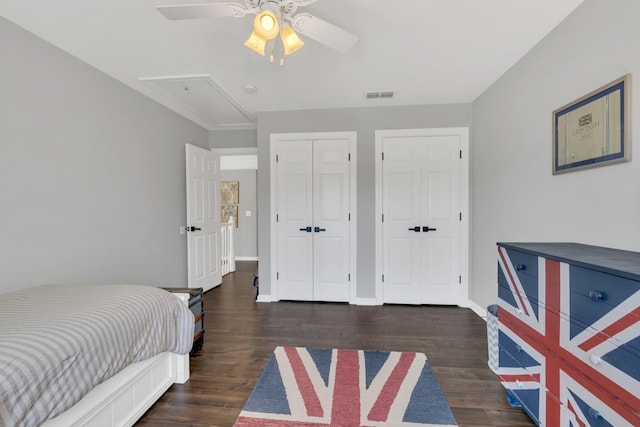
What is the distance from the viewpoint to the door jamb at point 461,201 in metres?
A: 3.24

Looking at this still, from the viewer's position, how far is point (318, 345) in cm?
238

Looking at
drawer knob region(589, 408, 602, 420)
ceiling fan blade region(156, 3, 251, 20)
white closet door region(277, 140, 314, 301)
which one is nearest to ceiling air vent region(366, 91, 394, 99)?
white closet door region(277, 140, 314, 301)

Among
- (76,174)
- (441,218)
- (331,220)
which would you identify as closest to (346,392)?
(331,220)

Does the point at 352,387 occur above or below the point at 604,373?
below

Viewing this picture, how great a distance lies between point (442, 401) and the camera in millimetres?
1686

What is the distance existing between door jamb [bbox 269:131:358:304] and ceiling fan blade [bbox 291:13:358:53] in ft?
5.65

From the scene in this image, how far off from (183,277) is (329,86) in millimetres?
3012

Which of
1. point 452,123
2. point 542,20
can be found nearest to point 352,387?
point 542,20

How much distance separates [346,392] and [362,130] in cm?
276

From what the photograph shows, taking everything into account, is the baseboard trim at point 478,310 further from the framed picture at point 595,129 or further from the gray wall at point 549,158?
the framed picture at point 595,129

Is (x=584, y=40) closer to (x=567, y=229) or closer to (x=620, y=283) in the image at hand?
(x=567, y=229)

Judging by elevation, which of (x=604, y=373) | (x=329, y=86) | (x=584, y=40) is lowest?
(x=604, y=373)

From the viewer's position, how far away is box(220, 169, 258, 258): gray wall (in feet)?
21.7

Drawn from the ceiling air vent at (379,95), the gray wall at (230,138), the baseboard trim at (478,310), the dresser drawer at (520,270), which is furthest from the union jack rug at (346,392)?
the gray wall at (230,138)
